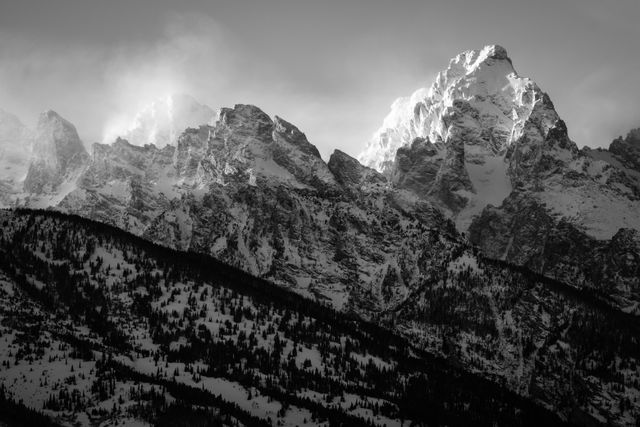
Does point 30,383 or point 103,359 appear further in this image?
point 103,359

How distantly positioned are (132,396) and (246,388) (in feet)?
120

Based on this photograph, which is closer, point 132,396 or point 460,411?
point 132,396

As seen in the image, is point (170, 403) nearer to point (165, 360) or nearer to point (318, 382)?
point (165, 360)

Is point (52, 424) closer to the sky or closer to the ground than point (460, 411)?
closer to the ground

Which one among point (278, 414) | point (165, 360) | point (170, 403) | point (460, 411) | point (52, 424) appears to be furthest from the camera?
point (460, 411)

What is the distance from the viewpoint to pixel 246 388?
173m

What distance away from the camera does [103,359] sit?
161625 millimetres

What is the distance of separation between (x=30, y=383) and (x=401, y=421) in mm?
83598

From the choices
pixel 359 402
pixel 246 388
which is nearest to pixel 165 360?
pixel 246 388

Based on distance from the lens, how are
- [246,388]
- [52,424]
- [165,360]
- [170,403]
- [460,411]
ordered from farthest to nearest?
[460,411] < [165,360] < [246,388] < [170,403] < [52,424]

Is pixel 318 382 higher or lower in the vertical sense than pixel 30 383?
higher

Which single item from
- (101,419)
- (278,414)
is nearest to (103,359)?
(101,419)

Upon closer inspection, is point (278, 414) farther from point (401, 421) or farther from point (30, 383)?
point (30, 383)

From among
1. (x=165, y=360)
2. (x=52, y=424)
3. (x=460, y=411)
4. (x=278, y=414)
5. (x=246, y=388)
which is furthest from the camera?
(x=460, y=411)
